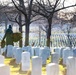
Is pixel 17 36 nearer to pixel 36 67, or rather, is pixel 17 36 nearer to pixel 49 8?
pixel 49 8

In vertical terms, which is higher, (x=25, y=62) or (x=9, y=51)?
(x=9, y=51)

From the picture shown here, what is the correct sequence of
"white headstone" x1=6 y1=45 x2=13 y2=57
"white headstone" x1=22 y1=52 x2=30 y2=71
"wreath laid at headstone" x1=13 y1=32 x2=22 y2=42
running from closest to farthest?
"white headstone" x1=22 y1=52 x2=30 y2=71, "white headstone" x1=6 y1=45 x2=13 y2=57, "wreath laid at headstone" x1=13 y1=32 x2=22 y2=42

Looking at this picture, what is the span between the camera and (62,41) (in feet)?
68.4

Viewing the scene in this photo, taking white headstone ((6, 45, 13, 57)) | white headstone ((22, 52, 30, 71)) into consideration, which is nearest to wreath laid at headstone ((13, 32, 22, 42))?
white headstone ((6, 45, 13, 57))

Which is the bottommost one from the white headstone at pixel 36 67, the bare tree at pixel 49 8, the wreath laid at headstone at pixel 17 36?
the white headstone at pixel 36 67

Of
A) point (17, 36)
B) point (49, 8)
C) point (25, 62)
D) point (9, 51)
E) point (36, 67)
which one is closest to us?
point (36, 67)

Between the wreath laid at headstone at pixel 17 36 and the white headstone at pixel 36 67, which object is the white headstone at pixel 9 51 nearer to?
the wreath laid at headstone at pixel 17 36

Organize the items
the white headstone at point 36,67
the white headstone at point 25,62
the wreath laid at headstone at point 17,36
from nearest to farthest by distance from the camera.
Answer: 1. the white headstone at point 36,67
2. the white headstone at point 25,62
3. the wreath laid at headstone at point 17,36

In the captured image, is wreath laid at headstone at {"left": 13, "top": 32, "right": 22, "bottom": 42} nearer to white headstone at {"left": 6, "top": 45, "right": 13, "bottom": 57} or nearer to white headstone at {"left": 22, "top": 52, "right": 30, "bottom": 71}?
white headstone at {"left": 6, "top": 45, "right": 13, "bottom": 57}

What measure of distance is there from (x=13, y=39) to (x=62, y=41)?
8.80 m

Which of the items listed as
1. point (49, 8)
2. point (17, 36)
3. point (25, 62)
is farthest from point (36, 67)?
point (49, 8)

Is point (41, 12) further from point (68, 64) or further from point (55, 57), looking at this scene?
point (68, 64)

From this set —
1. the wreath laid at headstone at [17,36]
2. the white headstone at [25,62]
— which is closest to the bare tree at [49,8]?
the wreath laid at headstone at [17,36]

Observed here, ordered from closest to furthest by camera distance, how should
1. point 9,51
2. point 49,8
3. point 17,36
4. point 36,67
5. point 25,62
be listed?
point 36,67 < point 25,62 < point 9,51 < point 17,36 < point 49,8
